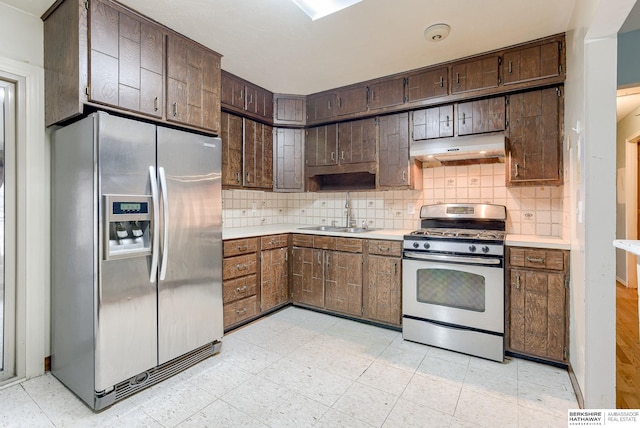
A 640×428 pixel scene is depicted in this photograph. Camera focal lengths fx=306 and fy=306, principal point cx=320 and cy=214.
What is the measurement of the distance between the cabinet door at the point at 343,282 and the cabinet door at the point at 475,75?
1806mm

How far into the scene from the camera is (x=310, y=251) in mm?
3346

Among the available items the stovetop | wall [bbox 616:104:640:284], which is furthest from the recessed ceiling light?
wall [bbox 616:104:640:284]

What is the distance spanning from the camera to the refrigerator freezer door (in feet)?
5.91

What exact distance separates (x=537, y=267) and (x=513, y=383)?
0.84 metres

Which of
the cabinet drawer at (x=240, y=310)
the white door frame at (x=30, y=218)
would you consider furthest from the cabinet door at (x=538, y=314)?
the white door frame at (x=30, y=218)

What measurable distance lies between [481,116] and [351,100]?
1.31 m

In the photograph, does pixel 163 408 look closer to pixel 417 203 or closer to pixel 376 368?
pixel 376 368

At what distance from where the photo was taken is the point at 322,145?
3600mm

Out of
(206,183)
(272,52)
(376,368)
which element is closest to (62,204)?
(206,183)

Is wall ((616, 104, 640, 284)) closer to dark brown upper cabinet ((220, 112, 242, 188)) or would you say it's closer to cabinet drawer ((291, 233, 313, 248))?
cabinet drawer ((291, 233, 313, 248))

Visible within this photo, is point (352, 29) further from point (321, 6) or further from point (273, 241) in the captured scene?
point (273, 241)

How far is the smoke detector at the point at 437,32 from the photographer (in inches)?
87.2

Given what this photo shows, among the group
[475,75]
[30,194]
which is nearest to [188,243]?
[30,194]

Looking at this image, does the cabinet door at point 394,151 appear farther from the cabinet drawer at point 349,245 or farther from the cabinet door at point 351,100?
the cabinet drawer at point 349,245
